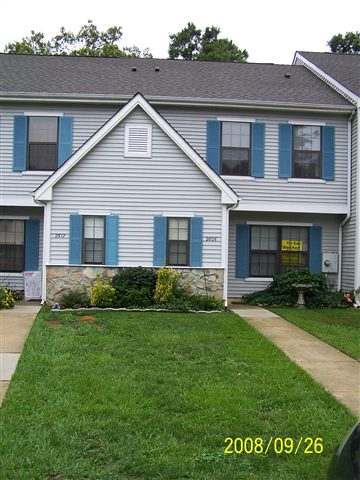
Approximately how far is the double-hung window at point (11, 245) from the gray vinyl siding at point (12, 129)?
1.14 metres

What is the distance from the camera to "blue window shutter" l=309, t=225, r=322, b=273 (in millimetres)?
18281

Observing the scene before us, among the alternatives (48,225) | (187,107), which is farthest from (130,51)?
(48,225)

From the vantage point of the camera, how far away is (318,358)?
30.2 ft

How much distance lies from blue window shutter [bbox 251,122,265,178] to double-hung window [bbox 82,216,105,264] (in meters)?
4.84

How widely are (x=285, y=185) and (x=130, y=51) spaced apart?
88.6 feet

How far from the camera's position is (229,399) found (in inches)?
261

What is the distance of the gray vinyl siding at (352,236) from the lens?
17556mm

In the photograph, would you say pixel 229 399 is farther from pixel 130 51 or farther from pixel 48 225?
pixel 130 51

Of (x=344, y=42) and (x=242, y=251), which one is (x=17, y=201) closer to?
(x=242, y=251)

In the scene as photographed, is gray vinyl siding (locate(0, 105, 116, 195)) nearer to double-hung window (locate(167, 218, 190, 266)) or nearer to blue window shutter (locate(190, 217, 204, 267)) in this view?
double-hung window (locate(167, 218, 190, 266))

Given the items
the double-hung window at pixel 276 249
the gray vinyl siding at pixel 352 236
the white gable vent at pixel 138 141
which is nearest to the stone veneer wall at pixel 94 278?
the double-hung window at pixel 276 249

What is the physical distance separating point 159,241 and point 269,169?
4.25 meters
